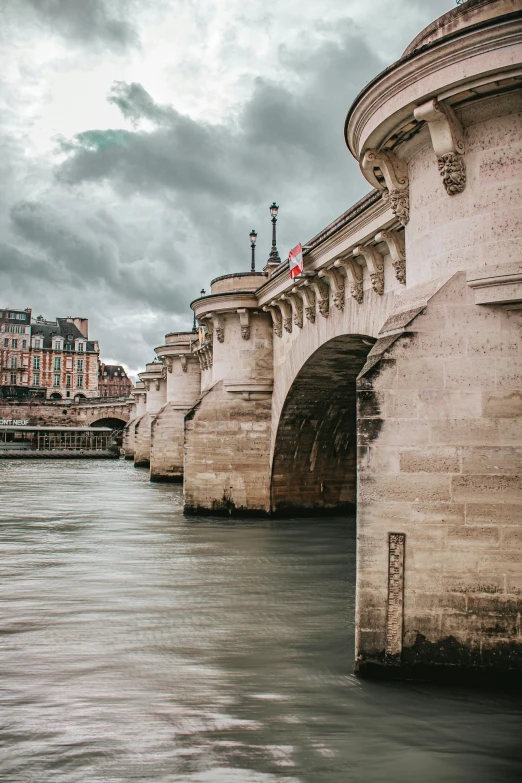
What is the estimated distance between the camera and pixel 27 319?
109312mm

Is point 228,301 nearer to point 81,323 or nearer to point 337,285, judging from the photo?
point 337,285

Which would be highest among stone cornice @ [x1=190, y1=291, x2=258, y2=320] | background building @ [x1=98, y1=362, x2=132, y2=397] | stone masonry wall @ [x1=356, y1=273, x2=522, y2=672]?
background building @ [x1=98, y1=362, x2=132, y2=397]

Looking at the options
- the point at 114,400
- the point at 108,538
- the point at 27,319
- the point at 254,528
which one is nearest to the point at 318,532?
the point at 254,528

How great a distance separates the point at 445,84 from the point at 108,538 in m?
14.8

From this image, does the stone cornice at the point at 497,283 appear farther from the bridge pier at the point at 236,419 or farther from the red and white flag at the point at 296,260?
the bridge pier at the point at 236,419

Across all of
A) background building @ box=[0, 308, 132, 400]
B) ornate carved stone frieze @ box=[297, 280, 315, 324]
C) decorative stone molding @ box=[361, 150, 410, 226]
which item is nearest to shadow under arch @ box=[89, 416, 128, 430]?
background building @ box=[0, 308, 132, 400]

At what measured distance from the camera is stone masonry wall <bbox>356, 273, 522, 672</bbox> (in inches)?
271

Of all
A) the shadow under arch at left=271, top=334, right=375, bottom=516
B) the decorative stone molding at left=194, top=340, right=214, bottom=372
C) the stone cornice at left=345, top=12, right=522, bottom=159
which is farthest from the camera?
the decorative stone molding at left=194, top=340, right=214, bottom=372

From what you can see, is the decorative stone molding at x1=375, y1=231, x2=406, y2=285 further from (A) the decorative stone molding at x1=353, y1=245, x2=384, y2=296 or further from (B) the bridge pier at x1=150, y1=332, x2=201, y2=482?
(B) the bridge pier at x1=150, y1=332, x2=201, y2=482

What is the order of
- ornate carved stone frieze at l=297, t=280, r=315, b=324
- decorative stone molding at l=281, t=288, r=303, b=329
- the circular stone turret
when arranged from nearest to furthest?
the circular stone turret < ornate carved stone frieze at l=297, t=280, r=315, b=324 < decorative stone molding at l=281, t=288, r=303, b=329

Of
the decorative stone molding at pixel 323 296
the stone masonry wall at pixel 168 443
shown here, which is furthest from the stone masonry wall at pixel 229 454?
the stone masonry wall at pixel 168 443

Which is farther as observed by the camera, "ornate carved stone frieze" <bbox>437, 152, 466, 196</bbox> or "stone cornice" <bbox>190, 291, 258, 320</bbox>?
"stone cornice" <bbox>190, 291, 258, 320</bbox>

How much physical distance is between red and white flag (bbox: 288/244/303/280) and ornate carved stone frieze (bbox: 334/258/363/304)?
143 cm

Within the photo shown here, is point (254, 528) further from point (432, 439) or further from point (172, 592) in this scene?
point (432, 439)
